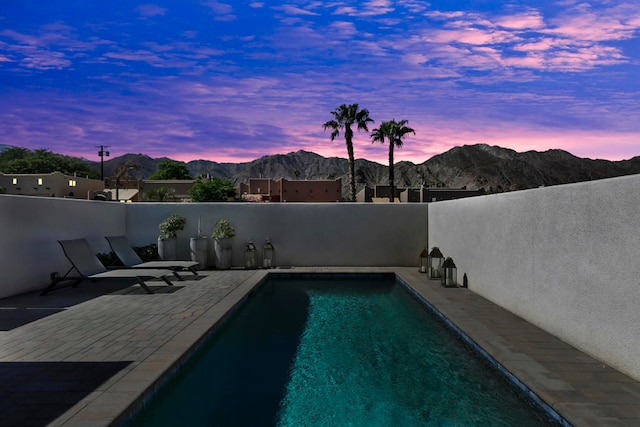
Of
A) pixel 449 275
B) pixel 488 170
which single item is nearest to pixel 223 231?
pixel 449 275

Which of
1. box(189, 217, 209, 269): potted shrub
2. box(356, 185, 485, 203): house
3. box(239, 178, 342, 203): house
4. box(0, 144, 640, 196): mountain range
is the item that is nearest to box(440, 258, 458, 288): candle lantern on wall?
box(189, 217, 209, 269): potted shrub

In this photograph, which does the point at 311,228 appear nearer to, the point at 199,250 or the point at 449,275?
the point at 199,250

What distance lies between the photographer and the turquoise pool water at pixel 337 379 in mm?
3623

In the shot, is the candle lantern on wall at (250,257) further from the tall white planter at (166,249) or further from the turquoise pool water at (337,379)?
the turquoise pool water at (337,379)

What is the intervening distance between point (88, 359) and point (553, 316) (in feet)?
17.2

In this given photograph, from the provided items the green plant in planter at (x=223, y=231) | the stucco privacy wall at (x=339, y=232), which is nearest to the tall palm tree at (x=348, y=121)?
the stucco privacy wall at (x=339, y=232)

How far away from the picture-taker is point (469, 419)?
11.7 ft

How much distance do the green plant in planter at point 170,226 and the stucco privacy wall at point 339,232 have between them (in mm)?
531

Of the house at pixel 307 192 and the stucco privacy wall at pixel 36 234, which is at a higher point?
the house at pixel 307 192

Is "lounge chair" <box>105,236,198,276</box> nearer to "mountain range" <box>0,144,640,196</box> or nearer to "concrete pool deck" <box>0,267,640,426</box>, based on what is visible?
"concrete pool deck" <box>0,267,640,426</box>

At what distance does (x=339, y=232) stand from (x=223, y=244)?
3193mm

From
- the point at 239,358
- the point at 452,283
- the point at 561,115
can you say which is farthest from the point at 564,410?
the point at 561,115

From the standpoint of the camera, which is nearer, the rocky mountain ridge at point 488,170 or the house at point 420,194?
the house at point 420,194

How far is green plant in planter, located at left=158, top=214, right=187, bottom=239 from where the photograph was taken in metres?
11.4
